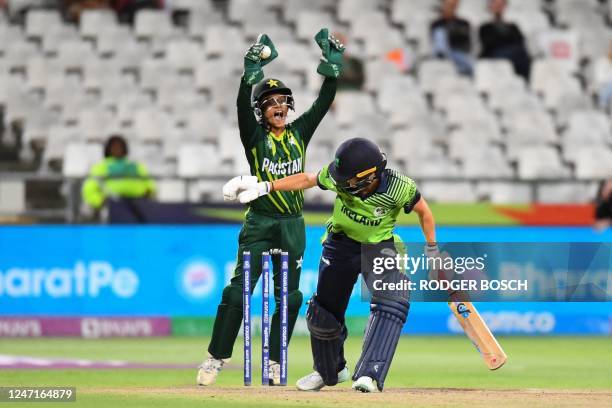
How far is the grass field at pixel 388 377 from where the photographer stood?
991 cm

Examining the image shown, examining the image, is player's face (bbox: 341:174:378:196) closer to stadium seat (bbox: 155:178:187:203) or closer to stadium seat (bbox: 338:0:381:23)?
stadium seat (bbox: 155:178:187:203)

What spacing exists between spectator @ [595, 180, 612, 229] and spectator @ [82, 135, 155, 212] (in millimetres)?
5287

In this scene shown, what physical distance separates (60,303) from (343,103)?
Result: 570cm

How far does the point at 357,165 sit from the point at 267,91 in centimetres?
144

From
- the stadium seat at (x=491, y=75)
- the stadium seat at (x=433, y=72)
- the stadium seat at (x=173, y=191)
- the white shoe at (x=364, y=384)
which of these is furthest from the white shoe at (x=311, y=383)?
the stadium seat at (x=491, y=75)

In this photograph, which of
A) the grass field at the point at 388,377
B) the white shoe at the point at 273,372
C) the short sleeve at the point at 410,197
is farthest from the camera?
the white shoe at the point at 273,372

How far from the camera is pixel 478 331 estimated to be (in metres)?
10.7

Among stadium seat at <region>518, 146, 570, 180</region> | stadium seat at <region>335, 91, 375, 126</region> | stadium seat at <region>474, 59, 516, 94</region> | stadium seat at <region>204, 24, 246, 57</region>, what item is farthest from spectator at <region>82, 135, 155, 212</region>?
stadium seat at <region>474, 59, 516, 94</region>

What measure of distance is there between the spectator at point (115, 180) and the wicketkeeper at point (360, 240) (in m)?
7.55

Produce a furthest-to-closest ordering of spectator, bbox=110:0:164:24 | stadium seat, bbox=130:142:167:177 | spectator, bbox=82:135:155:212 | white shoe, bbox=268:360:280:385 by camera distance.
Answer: spectator, bbox=110:0:164:24 → stadium seat, bbox=130:142:167:177 → spectator, bbox=82:135:155:212 → white shoe, bbox=268:360:280:385

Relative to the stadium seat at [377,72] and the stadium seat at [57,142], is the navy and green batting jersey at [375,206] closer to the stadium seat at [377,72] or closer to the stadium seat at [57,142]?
the stadium seat at [57,142]

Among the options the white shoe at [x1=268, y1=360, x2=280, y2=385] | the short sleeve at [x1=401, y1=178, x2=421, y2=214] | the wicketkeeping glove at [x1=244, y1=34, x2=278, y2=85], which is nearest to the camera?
the short sleeve at [x1=401, y1=178, x2=421, y2=214]

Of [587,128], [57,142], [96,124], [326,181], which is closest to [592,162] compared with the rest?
[587,128]

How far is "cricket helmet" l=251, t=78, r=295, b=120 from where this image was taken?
11.2 m
